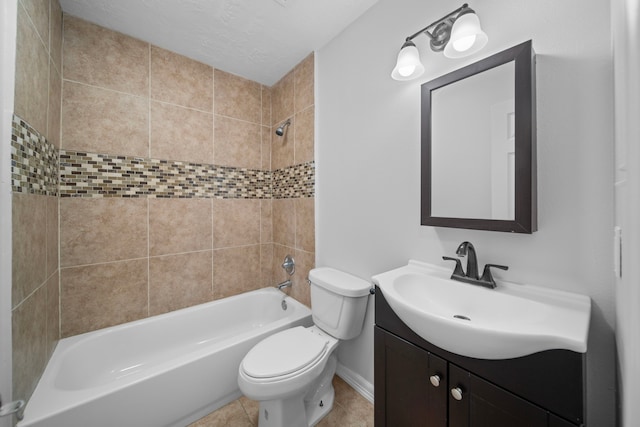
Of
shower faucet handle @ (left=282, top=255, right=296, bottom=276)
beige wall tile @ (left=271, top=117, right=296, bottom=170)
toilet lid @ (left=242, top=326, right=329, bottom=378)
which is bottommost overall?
toilet lid @ (left=242, top=326, right=329, bottom=378)

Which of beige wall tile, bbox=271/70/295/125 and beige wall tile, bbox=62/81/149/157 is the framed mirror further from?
beige wall tile, bbox=62/81/149/157

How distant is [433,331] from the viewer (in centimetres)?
71

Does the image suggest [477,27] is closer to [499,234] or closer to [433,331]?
[499,234]

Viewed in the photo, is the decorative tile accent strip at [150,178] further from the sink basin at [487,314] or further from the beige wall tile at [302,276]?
the sink basin at [487,314]

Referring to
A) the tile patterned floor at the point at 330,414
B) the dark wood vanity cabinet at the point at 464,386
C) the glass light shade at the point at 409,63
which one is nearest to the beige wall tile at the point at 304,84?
the glass light shade at the point at 409,63

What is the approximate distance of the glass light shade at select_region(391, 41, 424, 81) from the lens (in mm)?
1097

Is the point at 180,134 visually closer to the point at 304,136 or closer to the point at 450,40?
the point at 304,136

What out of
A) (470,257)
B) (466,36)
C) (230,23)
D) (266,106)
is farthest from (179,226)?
(466,36)

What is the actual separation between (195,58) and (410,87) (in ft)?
5.71

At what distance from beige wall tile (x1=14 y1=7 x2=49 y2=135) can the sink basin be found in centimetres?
166

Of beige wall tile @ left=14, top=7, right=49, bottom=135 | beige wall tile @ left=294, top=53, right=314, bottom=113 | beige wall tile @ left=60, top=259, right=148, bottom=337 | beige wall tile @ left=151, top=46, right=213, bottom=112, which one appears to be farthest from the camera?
beige wall tile @ left=294, top=53, right=314, bottom=113

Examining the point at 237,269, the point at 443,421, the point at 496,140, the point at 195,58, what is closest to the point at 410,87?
the point at 496,140

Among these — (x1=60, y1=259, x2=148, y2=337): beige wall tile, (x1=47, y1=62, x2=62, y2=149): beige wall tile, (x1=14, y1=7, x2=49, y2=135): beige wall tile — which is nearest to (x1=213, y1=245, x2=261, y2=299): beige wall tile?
(x1=60, y1=259, x2=148, y2=337): beige wall tile

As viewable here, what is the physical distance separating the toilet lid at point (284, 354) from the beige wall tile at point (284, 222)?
2.85ft
